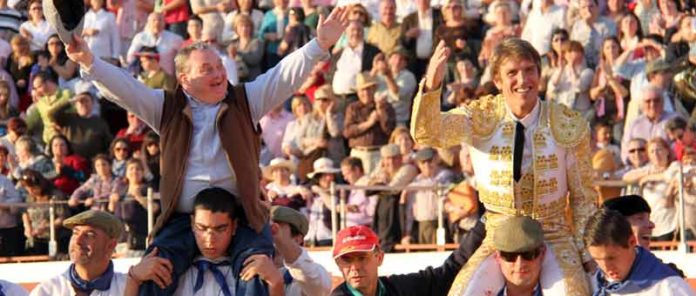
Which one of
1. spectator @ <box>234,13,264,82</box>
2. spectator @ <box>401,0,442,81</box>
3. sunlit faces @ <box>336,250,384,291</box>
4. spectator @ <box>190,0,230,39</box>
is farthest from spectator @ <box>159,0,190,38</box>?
sunlit faces @ <box>336,250,384,291</box>

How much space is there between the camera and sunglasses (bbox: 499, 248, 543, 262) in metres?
9.20

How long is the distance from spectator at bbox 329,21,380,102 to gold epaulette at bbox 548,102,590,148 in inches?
347

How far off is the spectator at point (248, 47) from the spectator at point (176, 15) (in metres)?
1.03

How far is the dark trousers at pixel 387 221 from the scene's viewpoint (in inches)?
623

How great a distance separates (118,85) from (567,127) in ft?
6.44

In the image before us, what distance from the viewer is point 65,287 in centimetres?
1030

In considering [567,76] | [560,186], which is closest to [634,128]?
[567,76]

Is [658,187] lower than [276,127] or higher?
lower

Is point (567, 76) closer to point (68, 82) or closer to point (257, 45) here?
point (257, 45)

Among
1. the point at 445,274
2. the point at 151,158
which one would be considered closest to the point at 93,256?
the point at 445,274

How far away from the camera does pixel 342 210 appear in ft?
51.8

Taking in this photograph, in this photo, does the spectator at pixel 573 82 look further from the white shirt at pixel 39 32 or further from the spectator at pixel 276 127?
the white shirt at pixel 39 32

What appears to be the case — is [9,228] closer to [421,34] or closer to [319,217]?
[319,217]

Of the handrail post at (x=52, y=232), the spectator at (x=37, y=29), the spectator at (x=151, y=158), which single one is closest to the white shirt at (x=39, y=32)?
the spectator at (x=37, y=29)
